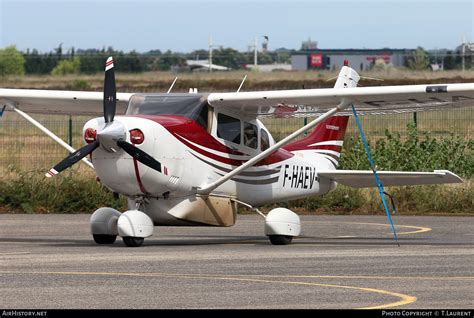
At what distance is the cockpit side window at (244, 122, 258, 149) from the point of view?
1961cm

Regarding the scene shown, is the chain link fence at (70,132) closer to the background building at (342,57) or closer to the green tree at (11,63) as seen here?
the green tree at (11,63)

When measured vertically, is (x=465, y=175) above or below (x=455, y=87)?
below

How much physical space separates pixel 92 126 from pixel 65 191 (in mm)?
8524

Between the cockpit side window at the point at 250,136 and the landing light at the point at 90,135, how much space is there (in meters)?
3.26

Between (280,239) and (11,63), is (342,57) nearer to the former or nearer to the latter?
(11,63)

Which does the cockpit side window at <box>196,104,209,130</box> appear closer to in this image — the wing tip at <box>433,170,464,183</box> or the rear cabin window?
the rear cabin window

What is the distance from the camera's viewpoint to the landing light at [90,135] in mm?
17109

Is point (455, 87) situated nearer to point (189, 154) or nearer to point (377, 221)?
point (189, 154)

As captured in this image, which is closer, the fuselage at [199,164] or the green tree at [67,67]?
the fuselage at [199,164]

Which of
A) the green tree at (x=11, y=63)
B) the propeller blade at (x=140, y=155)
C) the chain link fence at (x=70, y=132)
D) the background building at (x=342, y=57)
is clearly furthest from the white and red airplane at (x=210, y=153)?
the background building at (x=342, y=57)

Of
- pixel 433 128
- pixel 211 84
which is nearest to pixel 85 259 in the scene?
pixel 433 128

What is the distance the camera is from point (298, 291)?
40.8 ft

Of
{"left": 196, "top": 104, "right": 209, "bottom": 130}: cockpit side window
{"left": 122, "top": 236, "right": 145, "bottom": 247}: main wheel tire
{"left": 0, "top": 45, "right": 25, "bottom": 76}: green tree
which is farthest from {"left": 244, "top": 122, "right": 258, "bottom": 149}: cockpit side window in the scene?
{"left": 0, "top": 45, "right": 25, "bottom": 76}: green tree

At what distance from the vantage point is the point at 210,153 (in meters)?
18.8
